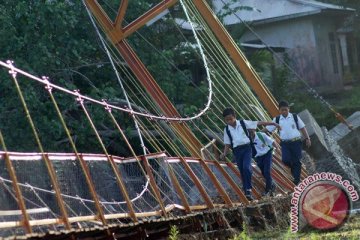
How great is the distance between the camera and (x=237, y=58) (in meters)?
18.9

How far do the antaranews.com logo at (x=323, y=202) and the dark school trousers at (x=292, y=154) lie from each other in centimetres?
400

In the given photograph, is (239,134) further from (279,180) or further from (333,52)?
(333,52)

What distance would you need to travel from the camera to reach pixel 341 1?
41188 mm

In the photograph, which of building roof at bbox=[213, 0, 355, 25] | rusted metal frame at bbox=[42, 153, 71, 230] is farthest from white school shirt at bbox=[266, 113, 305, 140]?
building roof at bbox=[213, 0, 355, 25]

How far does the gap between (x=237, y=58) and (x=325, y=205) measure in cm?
688

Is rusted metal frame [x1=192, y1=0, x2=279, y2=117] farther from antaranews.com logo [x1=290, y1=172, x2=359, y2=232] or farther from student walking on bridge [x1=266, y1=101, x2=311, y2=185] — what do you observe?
antaranews.com logo [x1=290, y1=172, x2=359, y2=232]

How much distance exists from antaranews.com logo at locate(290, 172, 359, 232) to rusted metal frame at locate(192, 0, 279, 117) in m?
6.06

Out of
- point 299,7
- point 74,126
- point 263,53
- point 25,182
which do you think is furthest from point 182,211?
point 299,7

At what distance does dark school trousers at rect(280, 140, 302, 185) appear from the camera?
1669 centimetres

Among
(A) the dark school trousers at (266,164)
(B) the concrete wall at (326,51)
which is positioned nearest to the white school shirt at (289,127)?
Result: (A) the dark school trousers at (266,164)

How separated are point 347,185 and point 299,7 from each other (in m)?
28.2

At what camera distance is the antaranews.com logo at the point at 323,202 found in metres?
12.2

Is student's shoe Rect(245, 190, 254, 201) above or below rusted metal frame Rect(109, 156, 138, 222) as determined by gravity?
below

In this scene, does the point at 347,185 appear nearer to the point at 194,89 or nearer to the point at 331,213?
the point at 331,213
